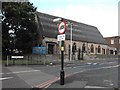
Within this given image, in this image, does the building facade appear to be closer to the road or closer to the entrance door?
the entrance door

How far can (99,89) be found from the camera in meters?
13.2

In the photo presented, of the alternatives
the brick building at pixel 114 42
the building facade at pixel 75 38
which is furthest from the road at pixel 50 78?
the brick building at pixel 114 42

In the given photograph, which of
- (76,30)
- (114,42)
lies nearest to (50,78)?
(76,30)

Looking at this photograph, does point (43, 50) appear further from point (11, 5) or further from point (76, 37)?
point (76, 37)

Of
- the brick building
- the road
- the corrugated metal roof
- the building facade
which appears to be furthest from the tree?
the brick building

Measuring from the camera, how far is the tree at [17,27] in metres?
51.4

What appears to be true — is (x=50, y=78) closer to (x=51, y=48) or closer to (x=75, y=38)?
(x=51, y=48)

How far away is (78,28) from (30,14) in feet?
96.2

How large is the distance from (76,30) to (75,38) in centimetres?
479

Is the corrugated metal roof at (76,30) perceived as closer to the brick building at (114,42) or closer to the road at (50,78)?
the brick building at (114,42)

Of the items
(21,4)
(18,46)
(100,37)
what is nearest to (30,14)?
(21,4)

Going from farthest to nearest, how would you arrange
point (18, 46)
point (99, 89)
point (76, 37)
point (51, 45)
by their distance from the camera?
point (76, 37), point (51, 45), point (18, 46), point (99, 89)

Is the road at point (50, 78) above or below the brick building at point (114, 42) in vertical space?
below

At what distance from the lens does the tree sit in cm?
5141
